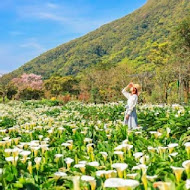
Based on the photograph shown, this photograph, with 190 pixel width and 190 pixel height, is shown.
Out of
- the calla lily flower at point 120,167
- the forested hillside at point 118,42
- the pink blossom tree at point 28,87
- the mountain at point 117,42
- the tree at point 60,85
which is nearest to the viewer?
the calla lily flower at point 120,167

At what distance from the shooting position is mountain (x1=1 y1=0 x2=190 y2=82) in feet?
178

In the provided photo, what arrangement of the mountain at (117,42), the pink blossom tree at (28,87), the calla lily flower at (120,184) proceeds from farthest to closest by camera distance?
the mountain at (117,42), the pink blossom tree at (28,87), the calla lily flower at (120,184)

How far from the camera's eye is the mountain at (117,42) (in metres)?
54.3

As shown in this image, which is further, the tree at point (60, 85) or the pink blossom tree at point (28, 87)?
the tree at point (60, 85)

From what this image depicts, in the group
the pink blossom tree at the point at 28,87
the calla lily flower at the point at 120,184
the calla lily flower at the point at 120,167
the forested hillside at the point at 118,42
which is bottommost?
the calla lily flower at the point at 120,167

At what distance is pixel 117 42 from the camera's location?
66.8m

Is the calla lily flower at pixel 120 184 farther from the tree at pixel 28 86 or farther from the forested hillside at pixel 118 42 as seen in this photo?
the forested hillside at pixel 118 42

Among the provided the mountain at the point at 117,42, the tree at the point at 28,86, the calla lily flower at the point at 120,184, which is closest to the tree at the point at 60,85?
the tree at the point at 28,86

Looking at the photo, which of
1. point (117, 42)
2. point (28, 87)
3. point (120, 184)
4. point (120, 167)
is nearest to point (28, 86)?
point (28, 87)

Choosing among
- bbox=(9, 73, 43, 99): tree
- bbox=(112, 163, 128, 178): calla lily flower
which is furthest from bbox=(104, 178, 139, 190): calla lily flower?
bbox=(9, 73, 43, 99): tree

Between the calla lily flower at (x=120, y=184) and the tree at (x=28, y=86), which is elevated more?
the tree at (x=28, y=86)

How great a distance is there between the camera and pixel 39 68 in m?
74.5

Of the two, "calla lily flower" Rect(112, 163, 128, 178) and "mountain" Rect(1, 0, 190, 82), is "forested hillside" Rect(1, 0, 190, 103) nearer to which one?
"mountain" Rect(1, 0, 190, 82)

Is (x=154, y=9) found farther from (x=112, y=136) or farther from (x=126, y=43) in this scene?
(x=112, y=136)
